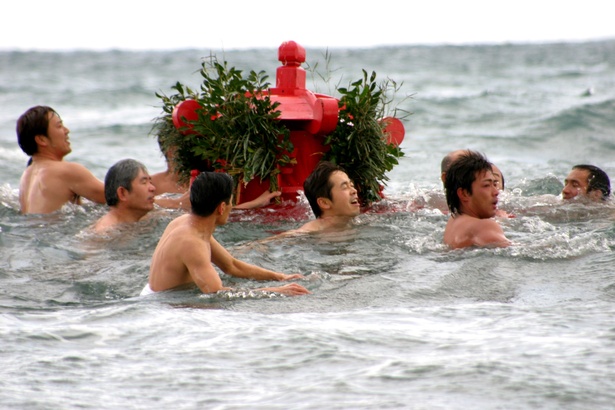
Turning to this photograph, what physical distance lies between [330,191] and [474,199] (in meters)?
1.47

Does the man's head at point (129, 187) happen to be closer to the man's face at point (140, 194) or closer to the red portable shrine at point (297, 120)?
the man's face at point (140, 194)

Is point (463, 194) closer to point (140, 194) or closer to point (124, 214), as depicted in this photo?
point (140, 194)

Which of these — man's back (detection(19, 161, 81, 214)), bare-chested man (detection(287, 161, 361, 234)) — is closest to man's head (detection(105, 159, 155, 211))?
man's back (detection(19, 161, 81, 214))

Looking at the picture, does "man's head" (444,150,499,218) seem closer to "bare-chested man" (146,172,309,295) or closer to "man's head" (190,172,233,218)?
"bare-chested man" (146,172,309,295)

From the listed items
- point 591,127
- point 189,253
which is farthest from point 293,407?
point 591,127

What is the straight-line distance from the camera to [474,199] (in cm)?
775

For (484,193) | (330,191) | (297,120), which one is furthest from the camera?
(297,120)

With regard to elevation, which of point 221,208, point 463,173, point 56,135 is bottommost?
point 221,208

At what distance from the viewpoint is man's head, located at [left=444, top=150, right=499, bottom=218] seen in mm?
7699

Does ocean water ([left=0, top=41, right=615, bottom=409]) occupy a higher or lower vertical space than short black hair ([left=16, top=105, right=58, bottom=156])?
lower

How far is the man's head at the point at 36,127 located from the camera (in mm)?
9820

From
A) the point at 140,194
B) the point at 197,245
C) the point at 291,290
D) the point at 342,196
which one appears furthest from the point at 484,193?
the point at 140,194

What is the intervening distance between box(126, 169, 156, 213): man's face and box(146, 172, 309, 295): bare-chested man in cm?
217

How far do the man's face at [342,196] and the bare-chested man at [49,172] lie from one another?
279cm
